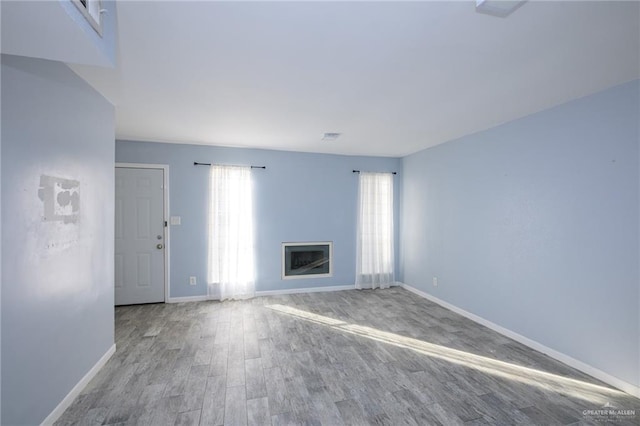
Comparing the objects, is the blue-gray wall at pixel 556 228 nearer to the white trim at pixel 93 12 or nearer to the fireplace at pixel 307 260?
the fireplace at pixel 307 260

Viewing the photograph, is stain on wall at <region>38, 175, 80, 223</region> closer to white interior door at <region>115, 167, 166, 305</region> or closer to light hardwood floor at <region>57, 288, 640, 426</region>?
light hardwood floor at <region>57, 288, 640, 426</region>

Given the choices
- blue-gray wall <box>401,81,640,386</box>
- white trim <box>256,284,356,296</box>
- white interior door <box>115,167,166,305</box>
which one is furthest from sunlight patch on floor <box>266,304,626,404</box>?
white interior door <box>115,167,166,305</box>

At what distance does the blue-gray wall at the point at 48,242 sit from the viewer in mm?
1539

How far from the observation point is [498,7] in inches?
54.2

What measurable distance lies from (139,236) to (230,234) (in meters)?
1.28

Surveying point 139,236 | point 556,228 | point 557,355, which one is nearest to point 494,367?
point 557,355

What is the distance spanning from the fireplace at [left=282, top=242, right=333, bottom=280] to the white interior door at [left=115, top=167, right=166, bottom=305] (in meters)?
1.88

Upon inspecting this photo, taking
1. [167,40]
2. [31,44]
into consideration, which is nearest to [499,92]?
[167,40]

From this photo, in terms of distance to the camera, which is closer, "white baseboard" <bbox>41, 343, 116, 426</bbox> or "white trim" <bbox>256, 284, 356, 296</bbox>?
"white baseboard" <bbox>41, 343, 116, 426</bbox>

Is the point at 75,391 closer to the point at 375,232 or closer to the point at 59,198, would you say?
the point at 59,198

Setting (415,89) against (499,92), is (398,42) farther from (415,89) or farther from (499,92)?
(499,92)

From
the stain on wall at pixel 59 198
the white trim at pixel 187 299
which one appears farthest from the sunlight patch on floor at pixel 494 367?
the stain on wall at pixel 59 198

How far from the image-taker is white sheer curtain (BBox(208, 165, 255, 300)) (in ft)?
14.3

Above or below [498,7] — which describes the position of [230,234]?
below
